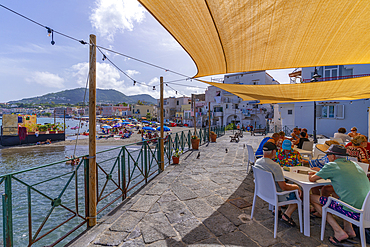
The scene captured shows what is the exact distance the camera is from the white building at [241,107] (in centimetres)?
3224

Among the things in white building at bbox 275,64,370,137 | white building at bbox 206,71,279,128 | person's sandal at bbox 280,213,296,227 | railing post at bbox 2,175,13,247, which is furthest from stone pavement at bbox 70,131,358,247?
white building at bbox 206,71,279,128

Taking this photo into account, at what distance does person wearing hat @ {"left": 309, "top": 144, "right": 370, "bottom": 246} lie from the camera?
74.4 inches

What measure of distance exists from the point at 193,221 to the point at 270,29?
2745mm

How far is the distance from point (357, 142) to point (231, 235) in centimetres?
282

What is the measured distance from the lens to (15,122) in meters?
19.8

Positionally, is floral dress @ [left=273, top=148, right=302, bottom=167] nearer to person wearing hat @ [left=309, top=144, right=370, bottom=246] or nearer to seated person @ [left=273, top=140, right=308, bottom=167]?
seated person @ [left=273, top=140, right=308, bottom=167]

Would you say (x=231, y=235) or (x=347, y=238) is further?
(x=231, y=235)

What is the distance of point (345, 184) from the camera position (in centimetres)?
195

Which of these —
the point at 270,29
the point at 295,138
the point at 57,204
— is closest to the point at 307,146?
the point at 295,138

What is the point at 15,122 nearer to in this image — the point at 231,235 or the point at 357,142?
the point at 231,235

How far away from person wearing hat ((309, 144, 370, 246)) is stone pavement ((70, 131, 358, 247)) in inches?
8.4

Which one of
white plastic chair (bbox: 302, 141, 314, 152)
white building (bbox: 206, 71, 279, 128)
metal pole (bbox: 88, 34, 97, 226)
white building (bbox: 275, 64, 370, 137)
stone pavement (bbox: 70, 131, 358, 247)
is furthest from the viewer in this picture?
white building (bbox: 206, 71, 279, 128)

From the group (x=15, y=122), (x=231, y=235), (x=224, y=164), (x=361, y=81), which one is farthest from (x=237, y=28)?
(x=15, y=122)

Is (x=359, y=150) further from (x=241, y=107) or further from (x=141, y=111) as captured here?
(x=141, y=111)
